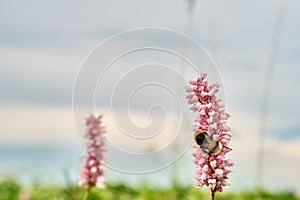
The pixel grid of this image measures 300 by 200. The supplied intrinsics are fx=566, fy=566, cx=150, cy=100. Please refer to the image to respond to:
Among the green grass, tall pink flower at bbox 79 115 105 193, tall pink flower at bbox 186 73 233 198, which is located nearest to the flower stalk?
tall pink flower at bbox 79 115 105 193

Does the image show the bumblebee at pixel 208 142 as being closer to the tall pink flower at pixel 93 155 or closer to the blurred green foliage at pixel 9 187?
the tall pink flower at pixel 93 155

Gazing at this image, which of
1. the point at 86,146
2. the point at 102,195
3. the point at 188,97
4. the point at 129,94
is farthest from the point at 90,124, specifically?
the point at 102,195

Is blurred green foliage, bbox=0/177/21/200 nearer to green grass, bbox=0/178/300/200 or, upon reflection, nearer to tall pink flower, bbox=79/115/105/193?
green grass, bbox=0/178/300/200

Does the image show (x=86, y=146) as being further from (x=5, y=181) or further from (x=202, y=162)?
(x=5, y=181)

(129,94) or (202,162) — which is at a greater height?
(129,94)

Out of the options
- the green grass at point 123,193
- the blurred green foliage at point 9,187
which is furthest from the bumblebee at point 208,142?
the blurred green foliage at point 9,187
